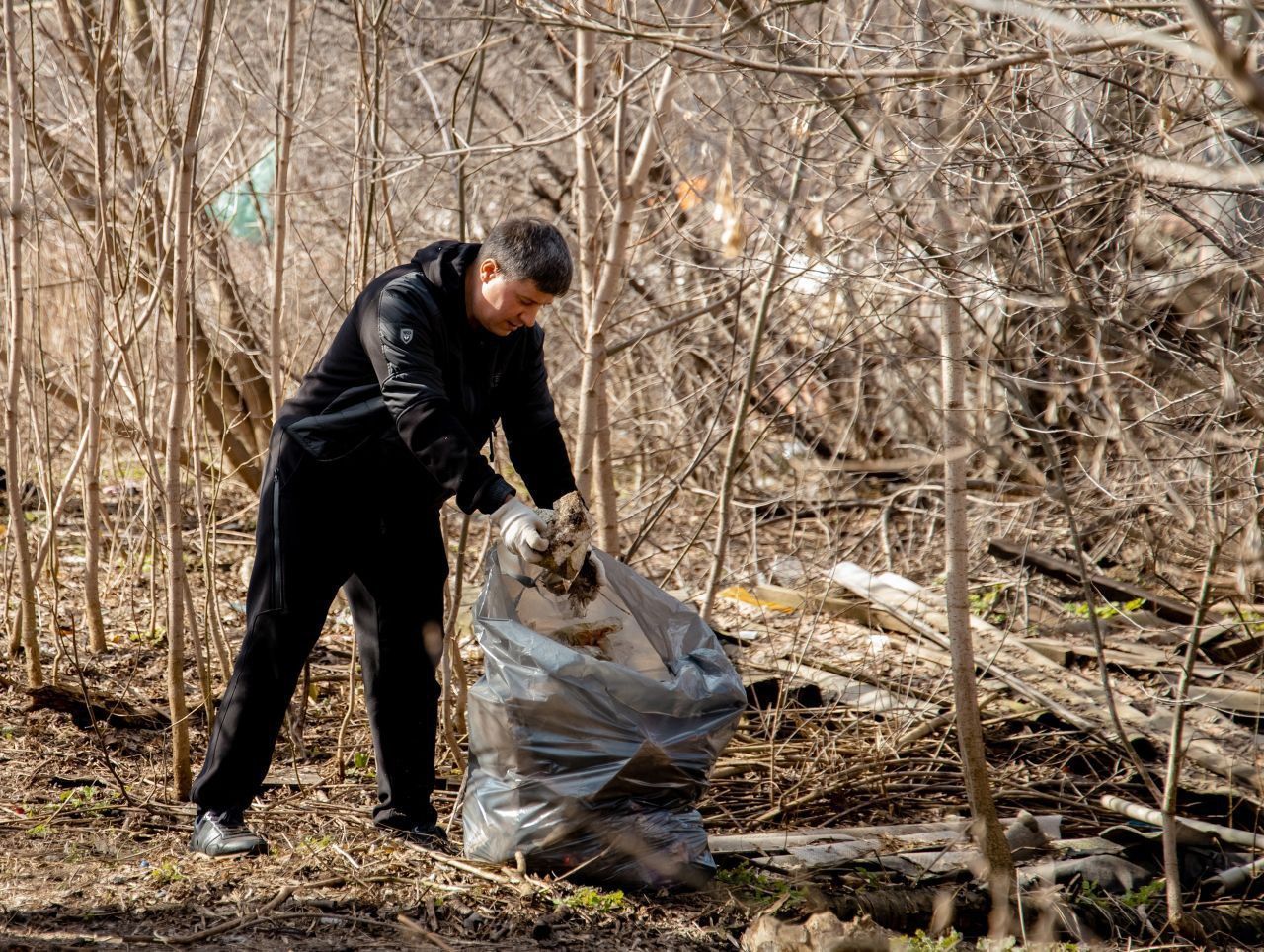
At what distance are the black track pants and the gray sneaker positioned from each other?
0.12ft

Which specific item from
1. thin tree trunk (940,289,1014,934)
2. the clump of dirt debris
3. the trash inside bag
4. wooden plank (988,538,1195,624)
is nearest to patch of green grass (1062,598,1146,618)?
wooden plank (988,538,1195,624)

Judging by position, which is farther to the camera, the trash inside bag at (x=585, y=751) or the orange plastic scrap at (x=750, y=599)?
the orange plastic scrap at (x=750, y=599)

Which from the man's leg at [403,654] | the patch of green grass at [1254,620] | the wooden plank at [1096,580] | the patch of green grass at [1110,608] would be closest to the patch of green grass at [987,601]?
the wooden plank at [1096,580]

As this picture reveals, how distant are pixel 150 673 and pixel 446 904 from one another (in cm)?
241

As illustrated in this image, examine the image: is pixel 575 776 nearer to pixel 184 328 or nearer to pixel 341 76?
pixel 184 328

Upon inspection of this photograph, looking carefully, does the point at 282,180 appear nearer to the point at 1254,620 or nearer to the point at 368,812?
the point at 368,812

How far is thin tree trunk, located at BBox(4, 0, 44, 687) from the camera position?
3.43 metres

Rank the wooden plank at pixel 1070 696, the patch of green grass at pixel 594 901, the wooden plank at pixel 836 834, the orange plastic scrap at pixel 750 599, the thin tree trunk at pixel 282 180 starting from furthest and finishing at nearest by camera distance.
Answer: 1. the orange plastic scrap at pixel 750 599
2. the wooden plank at pixel 1070 696
3. the thin tree trunk at pixel 282 180
4. the wooden plank at pixel 836 834
5. the patch of green grass at pixel 594 901

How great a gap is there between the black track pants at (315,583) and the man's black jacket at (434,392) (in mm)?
61

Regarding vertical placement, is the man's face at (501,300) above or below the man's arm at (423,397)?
above

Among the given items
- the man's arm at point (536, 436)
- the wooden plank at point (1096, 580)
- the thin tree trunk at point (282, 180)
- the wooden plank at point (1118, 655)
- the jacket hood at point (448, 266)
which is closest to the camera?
the jacket hood at point (448, 266)

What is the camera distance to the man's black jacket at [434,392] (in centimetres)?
279

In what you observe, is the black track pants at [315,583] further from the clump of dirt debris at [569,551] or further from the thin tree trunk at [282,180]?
the thin tree trunk at [282,180]

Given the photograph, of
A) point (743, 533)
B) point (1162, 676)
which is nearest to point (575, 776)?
point (1162, 676)
